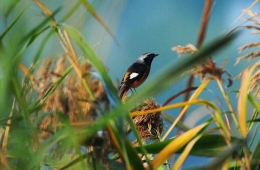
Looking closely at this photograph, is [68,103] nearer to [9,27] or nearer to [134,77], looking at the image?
[9,27]

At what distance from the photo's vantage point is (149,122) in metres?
1.42

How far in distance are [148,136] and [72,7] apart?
757 millimetres

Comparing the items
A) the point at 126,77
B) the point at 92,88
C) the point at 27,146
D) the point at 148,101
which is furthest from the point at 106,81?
the point at 126,77

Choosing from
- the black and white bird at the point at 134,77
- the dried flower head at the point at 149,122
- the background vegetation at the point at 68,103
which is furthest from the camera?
the black and white bird at the point at 134,77

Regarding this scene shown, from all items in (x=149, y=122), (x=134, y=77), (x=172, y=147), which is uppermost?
(x=134, y=77)

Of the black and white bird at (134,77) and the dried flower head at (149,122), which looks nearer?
the dried flower head at (149,122)

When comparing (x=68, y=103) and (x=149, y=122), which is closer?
(x=68, y=103)

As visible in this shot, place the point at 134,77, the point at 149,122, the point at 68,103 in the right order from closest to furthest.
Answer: the point at 68,103
the point at 149,122
the point at 134,77

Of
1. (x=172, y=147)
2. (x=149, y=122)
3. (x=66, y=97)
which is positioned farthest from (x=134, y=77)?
(x=66, y=97)

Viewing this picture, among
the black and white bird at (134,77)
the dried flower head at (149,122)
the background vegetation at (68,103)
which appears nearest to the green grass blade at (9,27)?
the background vegetation at (68,103)

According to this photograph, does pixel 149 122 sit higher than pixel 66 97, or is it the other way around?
pixel 149 122

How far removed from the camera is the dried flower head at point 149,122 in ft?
4.59

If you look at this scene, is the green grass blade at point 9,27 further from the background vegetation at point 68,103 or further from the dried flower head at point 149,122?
the dried flower head at point 149,122

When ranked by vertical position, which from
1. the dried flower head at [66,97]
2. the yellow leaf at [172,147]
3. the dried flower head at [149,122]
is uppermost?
the dried flower head at [149,122]
